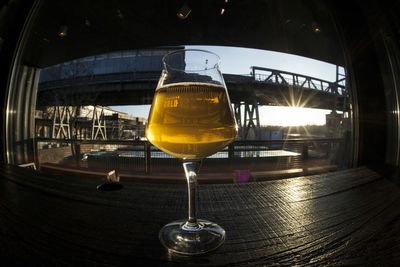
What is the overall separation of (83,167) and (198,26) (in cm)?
518

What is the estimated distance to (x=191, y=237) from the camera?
1.16 feet

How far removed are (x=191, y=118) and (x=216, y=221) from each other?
0.86ft

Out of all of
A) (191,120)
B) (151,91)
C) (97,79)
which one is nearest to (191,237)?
(191,120)

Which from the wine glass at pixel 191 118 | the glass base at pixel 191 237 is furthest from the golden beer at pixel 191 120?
the glass base at pixel 191 237

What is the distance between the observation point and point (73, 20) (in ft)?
9.90

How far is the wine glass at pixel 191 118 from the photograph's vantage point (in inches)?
14.6

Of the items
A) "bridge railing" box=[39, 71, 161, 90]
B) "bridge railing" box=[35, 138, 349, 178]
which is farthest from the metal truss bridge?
"bridge railing" box=[35, 138, 349, 178]

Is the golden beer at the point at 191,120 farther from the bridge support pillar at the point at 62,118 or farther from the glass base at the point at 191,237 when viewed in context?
the bridge support pillar at the point at 62,118

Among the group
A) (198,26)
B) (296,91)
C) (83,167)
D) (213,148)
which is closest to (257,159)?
(198,26)

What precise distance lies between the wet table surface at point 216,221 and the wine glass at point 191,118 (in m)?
0.06

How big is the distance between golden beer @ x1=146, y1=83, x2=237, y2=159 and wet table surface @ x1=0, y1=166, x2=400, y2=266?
0.62 ft

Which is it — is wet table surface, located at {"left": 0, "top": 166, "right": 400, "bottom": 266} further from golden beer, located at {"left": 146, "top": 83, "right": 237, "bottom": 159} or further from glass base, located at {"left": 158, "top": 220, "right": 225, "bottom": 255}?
golden beer, located at {"left": 146, "top": 83, "right": 237, "bottom": 159}

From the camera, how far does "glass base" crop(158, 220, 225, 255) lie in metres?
0.30

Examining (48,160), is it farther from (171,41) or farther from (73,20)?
(171,41)
